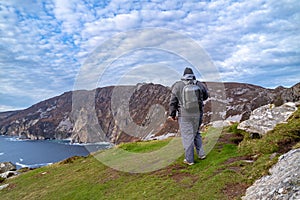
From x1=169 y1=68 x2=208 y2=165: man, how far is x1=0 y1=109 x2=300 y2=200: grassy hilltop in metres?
Result: 0.86

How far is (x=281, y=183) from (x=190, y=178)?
156 inches

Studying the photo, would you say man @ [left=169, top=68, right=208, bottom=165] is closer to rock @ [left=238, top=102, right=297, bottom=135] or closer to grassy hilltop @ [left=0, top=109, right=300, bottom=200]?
grassy hilltop @ [left=0, top=109, right=300, bottom=200]

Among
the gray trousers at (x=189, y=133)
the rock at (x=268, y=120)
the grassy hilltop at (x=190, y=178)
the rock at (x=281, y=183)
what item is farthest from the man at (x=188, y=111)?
the rock at (x=281, y=183)

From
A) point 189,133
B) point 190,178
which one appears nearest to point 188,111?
point 189,133

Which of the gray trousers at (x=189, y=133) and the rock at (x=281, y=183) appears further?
the gray trousers at (x=189, y=133)

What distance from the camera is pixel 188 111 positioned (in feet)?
36.7

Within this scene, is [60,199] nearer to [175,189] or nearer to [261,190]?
[175,189]

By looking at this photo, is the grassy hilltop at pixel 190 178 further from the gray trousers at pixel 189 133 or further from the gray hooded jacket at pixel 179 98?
the gray hooded jacket at pixel 179 98

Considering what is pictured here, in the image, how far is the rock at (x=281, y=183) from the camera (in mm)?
5555

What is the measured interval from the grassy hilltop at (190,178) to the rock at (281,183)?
447 mm

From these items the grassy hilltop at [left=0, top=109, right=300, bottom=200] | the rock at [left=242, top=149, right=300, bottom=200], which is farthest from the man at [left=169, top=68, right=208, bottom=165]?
the rock at [left=242, top=149, right=300, bottom=200]

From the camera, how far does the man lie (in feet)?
35.8

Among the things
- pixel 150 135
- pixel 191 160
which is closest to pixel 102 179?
pixel 191 160

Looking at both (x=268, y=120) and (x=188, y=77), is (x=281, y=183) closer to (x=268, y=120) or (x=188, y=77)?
(x=188, y=77)
